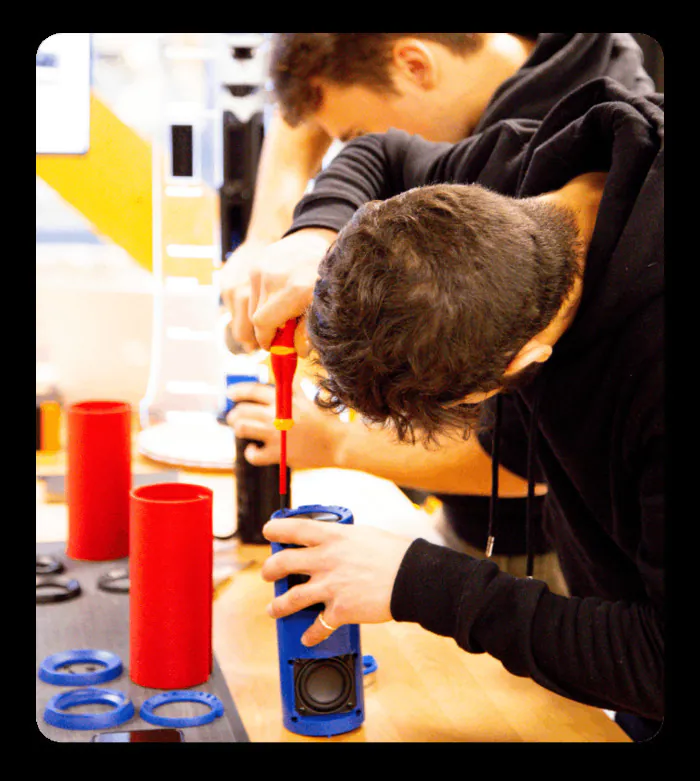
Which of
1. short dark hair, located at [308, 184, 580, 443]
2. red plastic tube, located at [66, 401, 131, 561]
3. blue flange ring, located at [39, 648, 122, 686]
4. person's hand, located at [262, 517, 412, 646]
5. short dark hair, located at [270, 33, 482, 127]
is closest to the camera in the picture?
short dark hair, located at [308, 184, 580, 443]

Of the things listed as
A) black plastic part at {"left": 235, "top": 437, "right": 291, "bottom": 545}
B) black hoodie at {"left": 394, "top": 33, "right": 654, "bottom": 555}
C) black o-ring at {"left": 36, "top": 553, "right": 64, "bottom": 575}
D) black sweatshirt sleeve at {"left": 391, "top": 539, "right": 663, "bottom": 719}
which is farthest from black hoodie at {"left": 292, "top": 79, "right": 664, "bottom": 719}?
black o-ring at {"left": 36, "top": 553, "right": 64, "bottom": 575}

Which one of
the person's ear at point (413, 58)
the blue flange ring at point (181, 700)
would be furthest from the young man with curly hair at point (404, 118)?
the blue flange ring at point (181, 700)

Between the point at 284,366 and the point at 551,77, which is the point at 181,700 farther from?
the point at 551,77

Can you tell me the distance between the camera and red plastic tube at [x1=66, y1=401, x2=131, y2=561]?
3.83ft

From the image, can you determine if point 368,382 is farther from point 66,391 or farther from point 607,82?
point 66,391

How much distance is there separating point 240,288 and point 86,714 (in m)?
0.45

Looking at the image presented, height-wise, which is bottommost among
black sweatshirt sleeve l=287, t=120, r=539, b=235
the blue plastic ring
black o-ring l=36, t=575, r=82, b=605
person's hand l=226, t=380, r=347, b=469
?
black o-ring l=36, t=575, r=82, b=605

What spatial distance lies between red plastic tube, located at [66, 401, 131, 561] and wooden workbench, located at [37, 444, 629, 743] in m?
0.16

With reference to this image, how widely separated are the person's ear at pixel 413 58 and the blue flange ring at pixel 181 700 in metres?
0.69

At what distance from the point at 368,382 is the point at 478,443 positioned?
444 mm

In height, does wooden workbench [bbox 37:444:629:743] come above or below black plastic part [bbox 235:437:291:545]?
below

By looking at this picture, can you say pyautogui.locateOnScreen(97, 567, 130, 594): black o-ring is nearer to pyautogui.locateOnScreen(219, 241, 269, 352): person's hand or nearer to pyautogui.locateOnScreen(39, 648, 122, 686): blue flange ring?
pyautogui.locateOnScreen(39, 648, 122, 686): blue flange ring

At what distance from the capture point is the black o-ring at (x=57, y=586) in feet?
3.58

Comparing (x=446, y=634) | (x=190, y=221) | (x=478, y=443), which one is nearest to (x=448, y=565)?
(x=446, y=634)
